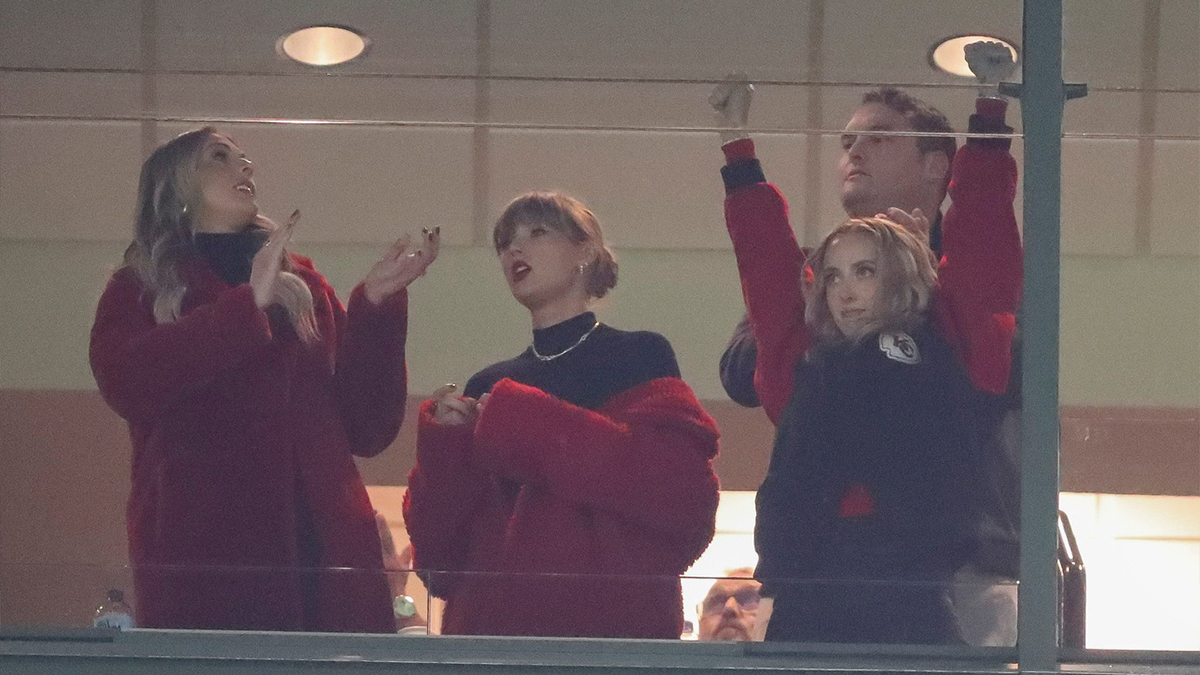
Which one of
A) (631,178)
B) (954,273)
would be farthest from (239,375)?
(954,273)

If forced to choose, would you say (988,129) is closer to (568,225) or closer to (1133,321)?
(1133,321)

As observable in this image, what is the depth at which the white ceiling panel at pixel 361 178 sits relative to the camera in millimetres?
4930

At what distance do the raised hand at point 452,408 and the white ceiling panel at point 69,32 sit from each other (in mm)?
905

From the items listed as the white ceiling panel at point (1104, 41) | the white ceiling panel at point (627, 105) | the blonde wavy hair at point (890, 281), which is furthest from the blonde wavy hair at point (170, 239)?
the white ceiling panel at point (1104, 41)

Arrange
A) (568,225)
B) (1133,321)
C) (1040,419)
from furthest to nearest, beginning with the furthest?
(568,225)
(1133,321)
(1040,419)

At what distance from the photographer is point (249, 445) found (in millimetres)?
4914

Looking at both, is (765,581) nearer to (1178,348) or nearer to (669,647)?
(669,647)

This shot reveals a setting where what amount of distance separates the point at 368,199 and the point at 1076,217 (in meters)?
1.43

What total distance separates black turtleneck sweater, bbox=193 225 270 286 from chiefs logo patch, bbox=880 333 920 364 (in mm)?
1265

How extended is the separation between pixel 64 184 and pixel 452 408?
0.90 meters

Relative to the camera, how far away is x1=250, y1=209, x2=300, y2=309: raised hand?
4918 millimetres

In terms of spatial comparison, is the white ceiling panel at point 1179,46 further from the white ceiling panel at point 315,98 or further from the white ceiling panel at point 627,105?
the white ceiling panel at point 315,98

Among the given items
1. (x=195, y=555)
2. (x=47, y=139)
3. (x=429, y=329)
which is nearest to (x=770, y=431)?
(x=429, y=329)

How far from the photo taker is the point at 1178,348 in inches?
192
